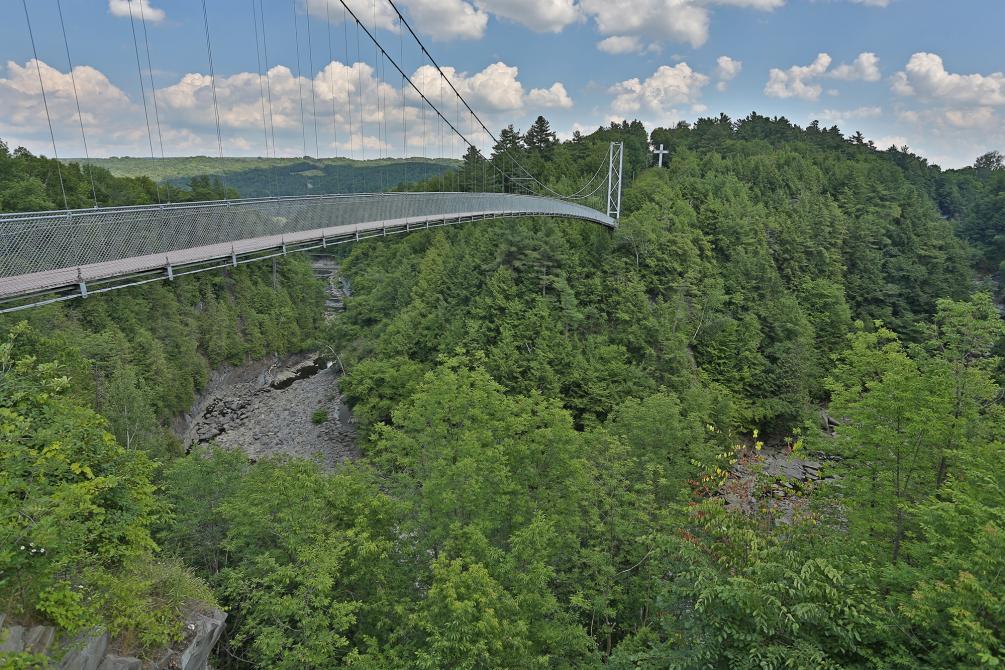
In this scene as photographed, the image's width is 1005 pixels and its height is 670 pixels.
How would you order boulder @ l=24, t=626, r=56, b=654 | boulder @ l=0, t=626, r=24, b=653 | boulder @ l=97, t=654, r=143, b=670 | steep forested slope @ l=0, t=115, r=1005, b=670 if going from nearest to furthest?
boulder @ l=0, t=626, r=24, b=653
boulder @ l=24, t=626, r=56, b=654
steep forested slope @ l=0, t=115, r=1005, b=670
boulder @ l=97, t=654, r=143, b=670

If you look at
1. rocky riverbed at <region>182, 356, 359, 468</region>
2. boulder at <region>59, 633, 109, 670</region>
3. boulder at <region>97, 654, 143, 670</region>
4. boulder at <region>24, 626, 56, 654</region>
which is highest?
boulder at <region>24, 626, 56, 654</region>

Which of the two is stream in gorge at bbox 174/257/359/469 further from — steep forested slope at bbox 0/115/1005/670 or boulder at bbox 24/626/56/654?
boulder at bbox 24/626/56/654

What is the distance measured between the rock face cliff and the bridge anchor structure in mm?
4592

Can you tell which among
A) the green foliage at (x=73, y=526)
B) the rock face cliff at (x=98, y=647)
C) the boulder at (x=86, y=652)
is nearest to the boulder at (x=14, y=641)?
the rock face cliff at (x=98, y=647)

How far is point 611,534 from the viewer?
11.3 m

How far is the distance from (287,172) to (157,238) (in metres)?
48.9

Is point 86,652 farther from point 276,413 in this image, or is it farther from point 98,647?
point 276,413

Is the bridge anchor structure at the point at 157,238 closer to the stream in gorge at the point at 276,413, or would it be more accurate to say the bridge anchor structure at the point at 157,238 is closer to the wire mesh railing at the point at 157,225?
the wire mesh railing at the point at 157,225

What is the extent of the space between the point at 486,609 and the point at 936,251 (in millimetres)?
45817

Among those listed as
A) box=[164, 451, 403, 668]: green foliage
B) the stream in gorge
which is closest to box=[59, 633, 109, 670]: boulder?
box=[164, 451, 403, 668]: green foliage

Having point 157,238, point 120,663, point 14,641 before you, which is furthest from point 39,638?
point 157,238

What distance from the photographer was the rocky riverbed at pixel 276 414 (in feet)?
87.9

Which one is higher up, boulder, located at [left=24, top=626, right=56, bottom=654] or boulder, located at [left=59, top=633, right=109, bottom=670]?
boulder, located at [left=24, top=626, right=56, bottom=654]

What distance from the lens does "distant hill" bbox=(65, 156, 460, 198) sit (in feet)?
147
